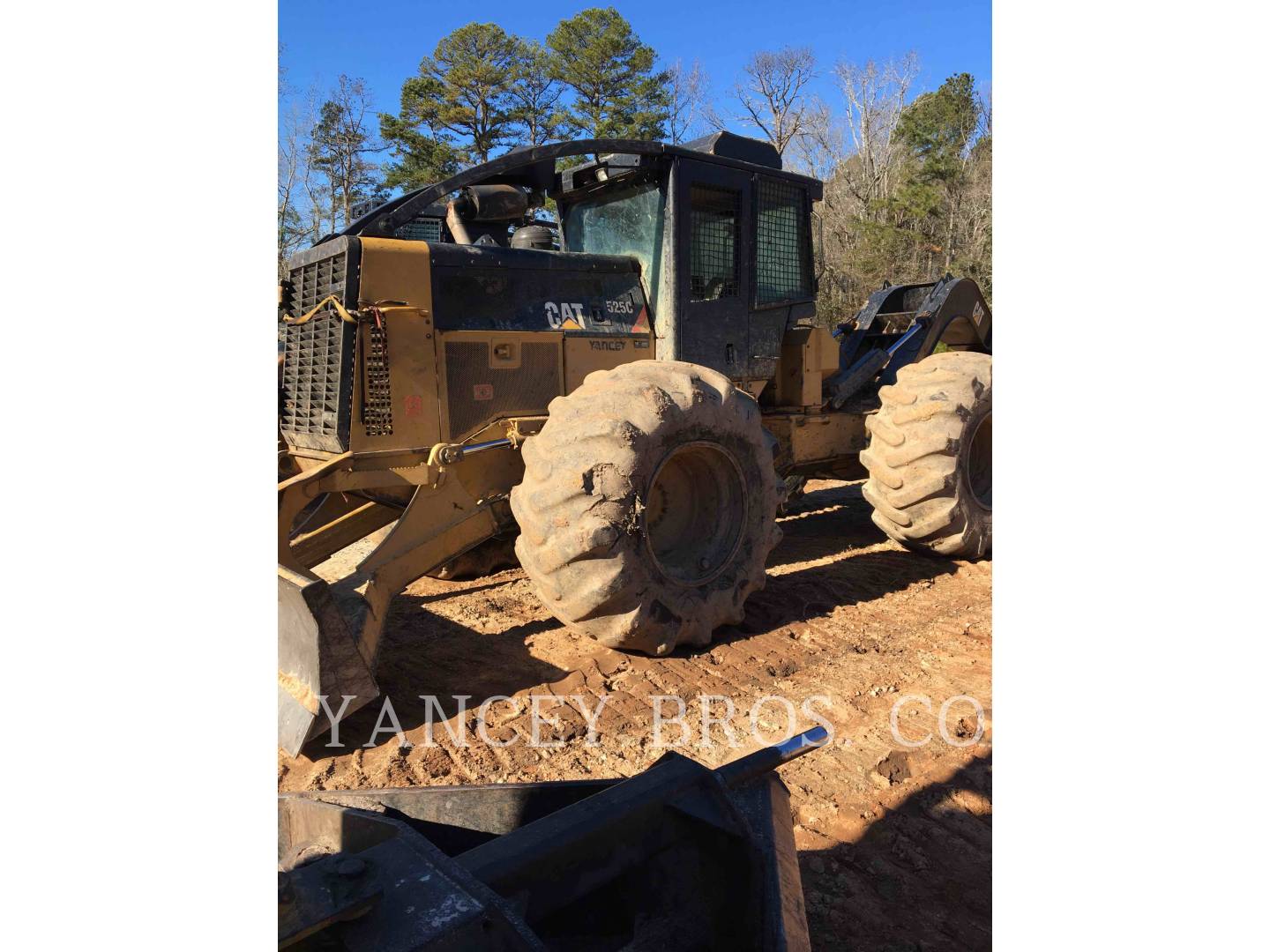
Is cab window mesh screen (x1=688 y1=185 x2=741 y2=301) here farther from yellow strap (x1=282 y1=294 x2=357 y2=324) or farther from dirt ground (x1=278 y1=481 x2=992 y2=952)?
yellow strap (x1=282 y1=294 x2=357 y2=324)

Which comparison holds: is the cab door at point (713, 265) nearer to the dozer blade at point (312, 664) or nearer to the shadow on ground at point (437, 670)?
the shadow on ground at point (437, 670)

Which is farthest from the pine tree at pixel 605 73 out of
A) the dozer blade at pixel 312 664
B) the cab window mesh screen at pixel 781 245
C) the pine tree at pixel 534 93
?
the dozer blade at pixel 312 664

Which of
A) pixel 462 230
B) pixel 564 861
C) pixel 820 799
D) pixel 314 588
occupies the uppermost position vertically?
pixel 462 230

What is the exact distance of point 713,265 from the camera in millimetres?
5562

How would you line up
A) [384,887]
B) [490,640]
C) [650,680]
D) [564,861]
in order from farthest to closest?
1. [490,640]
2. [650,680]
3. [564,861]
4. [384,887]

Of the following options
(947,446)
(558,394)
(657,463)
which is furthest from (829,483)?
(657,463)

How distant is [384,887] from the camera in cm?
141

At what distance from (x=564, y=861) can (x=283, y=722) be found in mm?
2085

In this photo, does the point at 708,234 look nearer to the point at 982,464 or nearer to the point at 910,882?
the point at 982,464

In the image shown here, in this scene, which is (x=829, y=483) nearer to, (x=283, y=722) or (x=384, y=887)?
(x=283, y=722)

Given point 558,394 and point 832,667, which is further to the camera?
point 558,394

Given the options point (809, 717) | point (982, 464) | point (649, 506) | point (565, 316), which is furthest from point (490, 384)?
point (982, 464)

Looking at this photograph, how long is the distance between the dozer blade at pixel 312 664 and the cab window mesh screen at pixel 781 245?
3610 millimetres

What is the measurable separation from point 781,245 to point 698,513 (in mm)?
2263
